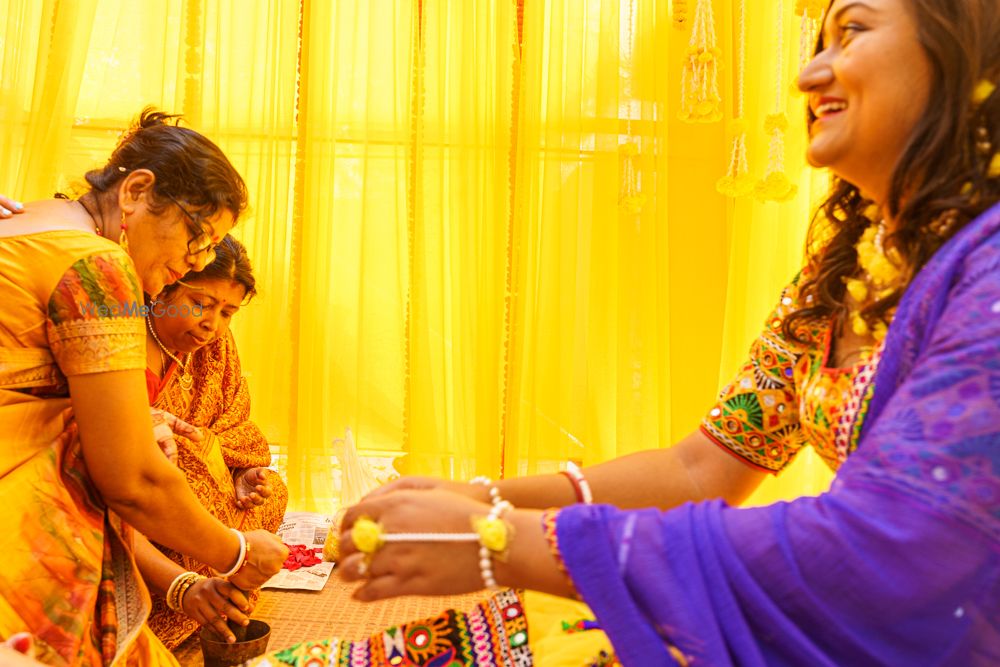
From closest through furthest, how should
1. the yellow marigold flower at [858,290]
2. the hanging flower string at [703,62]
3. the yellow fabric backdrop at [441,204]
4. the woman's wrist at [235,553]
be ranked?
the yellow marigold flower at [858,290]
the woman's wrist at [235,553]
the hanging flower string at [703,62]
the yellow fabric backdrop at [441,204]

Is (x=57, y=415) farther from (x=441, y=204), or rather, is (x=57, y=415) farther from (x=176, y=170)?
(x=441, y=204)

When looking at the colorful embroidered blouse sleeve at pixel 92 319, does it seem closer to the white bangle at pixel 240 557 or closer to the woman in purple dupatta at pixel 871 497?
the white bangle at pixel 240 557

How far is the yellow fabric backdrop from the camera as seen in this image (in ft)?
13.6

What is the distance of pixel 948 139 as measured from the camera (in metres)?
0.94

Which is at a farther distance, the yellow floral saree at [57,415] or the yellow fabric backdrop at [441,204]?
the yellow fabric backdrop at [441,204]

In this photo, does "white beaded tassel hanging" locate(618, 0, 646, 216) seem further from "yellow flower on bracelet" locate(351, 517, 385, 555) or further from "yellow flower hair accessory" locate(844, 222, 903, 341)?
"yellow flower on bracelet" locate(351, 517, 385, 555)

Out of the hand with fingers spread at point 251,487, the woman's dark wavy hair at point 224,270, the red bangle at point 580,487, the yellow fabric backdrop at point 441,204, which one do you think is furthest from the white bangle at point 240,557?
the yellow fabric backdrop at point 441,204

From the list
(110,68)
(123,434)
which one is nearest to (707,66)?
(123,434)

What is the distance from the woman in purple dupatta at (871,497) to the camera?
0.74 meters

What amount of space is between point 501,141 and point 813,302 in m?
3.17

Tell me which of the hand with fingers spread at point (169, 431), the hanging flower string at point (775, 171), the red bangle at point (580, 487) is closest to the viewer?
the red bangle at point (580, 487)

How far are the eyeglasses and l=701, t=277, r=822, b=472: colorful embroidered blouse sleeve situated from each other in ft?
3.63

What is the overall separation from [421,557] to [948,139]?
726mm

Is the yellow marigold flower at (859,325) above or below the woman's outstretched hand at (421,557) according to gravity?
above
